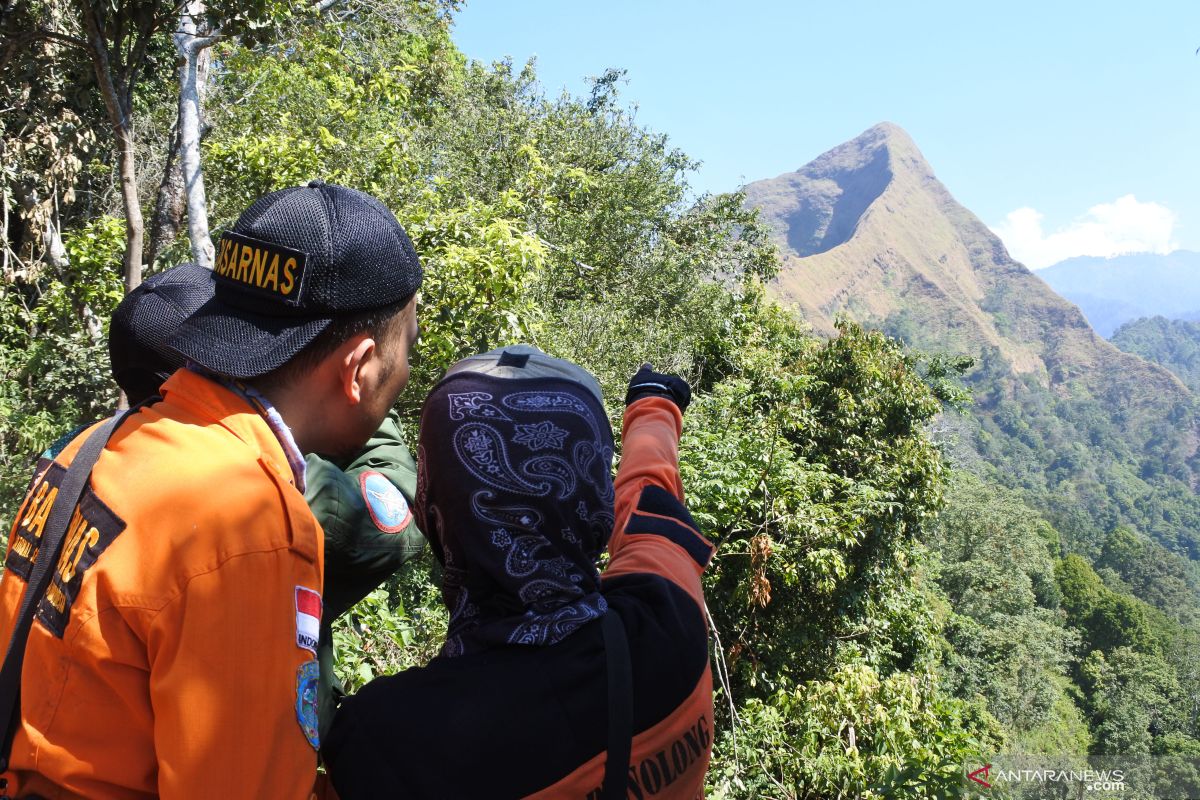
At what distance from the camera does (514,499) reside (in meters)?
1.08

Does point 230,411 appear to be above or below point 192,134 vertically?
below

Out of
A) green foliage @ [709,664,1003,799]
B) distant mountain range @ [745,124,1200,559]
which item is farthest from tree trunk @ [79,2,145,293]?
distant mountain range @ [745,124,1200,559]

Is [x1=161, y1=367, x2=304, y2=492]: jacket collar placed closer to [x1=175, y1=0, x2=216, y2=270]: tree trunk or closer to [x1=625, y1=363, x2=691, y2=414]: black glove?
[x1=625, y1=363, x2=691, y2=414]: black glove

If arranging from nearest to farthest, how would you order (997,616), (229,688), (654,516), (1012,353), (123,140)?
1. (229,688)
2. (654,516)
3. (123,140)
4. (997,616)
5. (1012,353)

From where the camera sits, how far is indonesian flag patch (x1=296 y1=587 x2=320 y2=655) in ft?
3.02

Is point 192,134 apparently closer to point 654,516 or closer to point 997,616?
point 654,516

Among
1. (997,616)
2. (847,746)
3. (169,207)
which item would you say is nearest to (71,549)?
(169,207)

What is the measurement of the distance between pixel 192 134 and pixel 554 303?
21.5 ft

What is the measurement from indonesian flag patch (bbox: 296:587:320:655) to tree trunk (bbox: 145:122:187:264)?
5737 millimetres

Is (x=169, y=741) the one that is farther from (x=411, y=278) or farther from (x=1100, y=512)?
(x=1100, y=512)

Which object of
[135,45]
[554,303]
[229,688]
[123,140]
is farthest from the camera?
[554,303]

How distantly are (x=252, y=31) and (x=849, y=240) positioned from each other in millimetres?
177900

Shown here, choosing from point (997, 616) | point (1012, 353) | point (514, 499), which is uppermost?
point (1012, 353)

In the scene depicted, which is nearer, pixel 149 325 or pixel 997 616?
pixel 149 325
